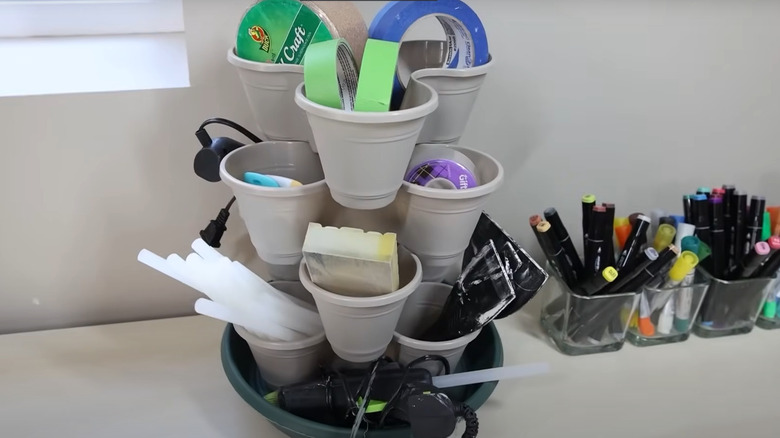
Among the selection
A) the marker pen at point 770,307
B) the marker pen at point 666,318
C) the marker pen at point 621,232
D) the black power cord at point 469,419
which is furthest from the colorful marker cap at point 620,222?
the black power cord at point 469,419

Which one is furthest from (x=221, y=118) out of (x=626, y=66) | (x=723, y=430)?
(x=723, y=430)

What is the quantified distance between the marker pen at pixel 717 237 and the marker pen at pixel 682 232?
2 centimetres

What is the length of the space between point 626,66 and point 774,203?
1.14 feet

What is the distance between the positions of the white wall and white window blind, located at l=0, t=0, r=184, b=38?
17 centimetres

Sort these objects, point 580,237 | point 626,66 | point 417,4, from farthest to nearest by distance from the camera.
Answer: point 580,237 → point 626,66 → point 417,4

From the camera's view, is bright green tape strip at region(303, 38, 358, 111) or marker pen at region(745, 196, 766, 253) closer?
bright green tape strip at region(303, 38, 358, 111)

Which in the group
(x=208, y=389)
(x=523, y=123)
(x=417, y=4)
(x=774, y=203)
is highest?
(x=417, y=4)

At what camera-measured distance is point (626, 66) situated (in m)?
0.77

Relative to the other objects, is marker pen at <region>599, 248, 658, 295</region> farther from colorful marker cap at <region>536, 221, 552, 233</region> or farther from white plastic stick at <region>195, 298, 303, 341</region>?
white plastic stick at <region>195, 298, 303, 341</region>

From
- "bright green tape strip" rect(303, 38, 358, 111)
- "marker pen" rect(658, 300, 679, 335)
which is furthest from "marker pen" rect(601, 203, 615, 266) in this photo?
"bright green tape strip" rect(303, 38, 358, 111)

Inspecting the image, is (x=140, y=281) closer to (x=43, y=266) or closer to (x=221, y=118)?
(x=43, y=266)

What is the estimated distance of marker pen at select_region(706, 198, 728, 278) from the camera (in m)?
0.76

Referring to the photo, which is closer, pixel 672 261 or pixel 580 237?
Result: pixel 672 261

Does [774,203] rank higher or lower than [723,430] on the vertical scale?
higher
